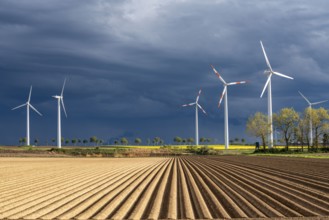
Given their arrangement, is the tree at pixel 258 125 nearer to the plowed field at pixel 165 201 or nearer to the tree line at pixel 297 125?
the tree line at pixel 297 125

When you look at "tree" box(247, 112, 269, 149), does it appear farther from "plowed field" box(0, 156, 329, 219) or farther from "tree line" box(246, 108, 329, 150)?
"plowed field" box(0, 156, 329, 219)

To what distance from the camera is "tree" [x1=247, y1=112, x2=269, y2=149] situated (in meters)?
112

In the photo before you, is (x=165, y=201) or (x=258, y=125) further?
(x=258, y=125)

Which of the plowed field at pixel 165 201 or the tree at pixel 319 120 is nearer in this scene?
the plowed field at pixel 165 201

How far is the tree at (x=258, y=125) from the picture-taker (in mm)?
111931

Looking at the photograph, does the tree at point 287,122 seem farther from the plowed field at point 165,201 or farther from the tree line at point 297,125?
the plowed field at point 165,201

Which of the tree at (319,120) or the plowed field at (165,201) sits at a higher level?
the tree at (319,120)

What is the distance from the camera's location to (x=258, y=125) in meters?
114

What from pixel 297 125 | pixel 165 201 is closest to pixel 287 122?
pixel 297 125

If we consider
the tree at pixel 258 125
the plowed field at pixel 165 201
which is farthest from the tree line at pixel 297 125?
the plowed field at pixel 165 201

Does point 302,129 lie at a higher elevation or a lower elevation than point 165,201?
higher

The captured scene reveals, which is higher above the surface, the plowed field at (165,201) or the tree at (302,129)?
the tree at (302,129)

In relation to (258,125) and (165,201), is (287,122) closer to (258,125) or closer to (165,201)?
(258,125)

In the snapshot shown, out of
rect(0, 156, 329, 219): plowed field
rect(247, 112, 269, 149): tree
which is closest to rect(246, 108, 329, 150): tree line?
rect(247, 112, 269, 149): tree
